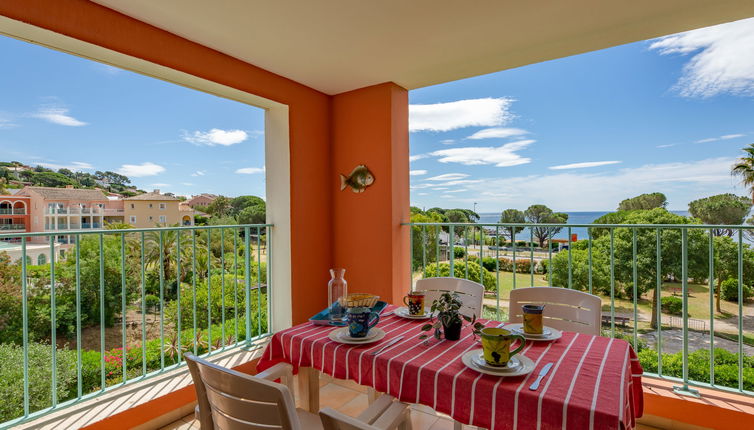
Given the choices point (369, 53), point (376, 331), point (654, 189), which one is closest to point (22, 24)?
point (369, 53)

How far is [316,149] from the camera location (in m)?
3.29

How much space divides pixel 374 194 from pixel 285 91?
→ 1.17 meters

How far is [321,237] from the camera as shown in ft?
10.9

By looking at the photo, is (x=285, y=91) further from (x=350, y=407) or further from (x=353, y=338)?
(x=350, y=407)

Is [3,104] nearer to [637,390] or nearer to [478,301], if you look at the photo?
[478,301]

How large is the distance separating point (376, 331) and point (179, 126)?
9.20 metres

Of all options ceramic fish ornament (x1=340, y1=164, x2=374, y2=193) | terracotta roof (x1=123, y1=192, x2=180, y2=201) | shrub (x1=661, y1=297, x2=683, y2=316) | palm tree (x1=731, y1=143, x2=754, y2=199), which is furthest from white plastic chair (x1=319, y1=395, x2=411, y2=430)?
shrub (x1=661, y1=297, x2=683, y2=316)

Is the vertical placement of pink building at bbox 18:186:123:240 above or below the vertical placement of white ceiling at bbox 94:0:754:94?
below

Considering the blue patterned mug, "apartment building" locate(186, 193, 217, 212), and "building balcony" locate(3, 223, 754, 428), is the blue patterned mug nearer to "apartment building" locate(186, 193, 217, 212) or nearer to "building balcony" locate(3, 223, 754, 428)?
"building balcony" locate(3, 223, 754, 428)

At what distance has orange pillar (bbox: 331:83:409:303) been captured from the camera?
122 inches

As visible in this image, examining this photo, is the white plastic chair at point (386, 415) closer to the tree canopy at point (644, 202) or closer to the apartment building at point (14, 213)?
the apartment building at point (14, 213)

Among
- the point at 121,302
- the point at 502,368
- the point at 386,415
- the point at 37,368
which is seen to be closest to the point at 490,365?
the point at 502,368

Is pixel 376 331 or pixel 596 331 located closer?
pixel 376 331

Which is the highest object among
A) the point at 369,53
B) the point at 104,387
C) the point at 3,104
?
the point at 3,104
